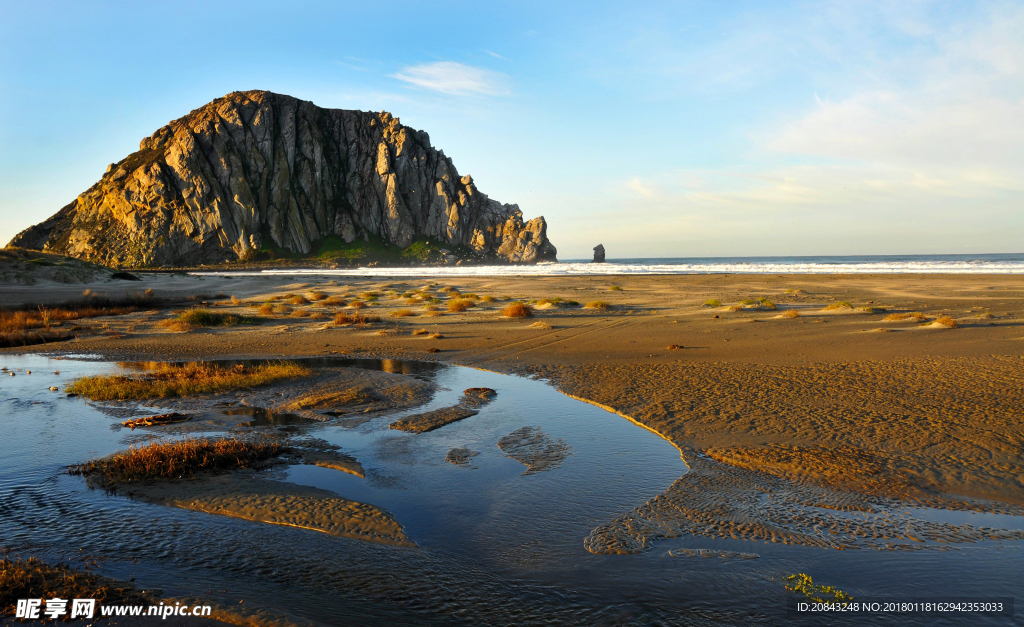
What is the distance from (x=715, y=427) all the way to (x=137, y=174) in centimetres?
19960

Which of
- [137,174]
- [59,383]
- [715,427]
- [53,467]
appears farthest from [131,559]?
[137,174]

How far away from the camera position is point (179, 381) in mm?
17250

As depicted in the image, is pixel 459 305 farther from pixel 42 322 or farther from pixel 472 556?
pixel 472 556

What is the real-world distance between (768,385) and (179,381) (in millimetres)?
18592

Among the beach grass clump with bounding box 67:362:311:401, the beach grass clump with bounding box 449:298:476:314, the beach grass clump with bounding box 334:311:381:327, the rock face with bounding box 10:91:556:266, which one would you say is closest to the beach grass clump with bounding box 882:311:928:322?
the beach grass clump with bounding box 449:298:476:314

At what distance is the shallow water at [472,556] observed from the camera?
19.6ft

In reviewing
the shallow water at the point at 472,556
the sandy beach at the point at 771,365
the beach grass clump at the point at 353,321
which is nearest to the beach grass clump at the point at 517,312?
the sandy beach at the point at 771,365

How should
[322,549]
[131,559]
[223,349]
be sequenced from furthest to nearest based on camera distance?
1. [223,349]
2. [322,549]
3. [131,559]

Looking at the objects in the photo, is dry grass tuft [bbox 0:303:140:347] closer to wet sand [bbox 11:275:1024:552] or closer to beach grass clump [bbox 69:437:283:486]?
wet sand [bbox 11:275:1024:552]

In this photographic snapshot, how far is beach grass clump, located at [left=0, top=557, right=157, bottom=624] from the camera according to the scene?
5.81m

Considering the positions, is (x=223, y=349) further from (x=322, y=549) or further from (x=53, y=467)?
(x=322, y=549)

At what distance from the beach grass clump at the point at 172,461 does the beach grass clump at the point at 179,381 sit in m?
6.29

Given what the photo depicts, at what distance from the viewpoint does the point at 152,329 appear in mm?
31078

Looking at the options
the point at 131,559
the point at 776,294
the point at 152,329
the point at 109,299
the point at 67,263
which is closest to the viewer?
the point at 131,559
